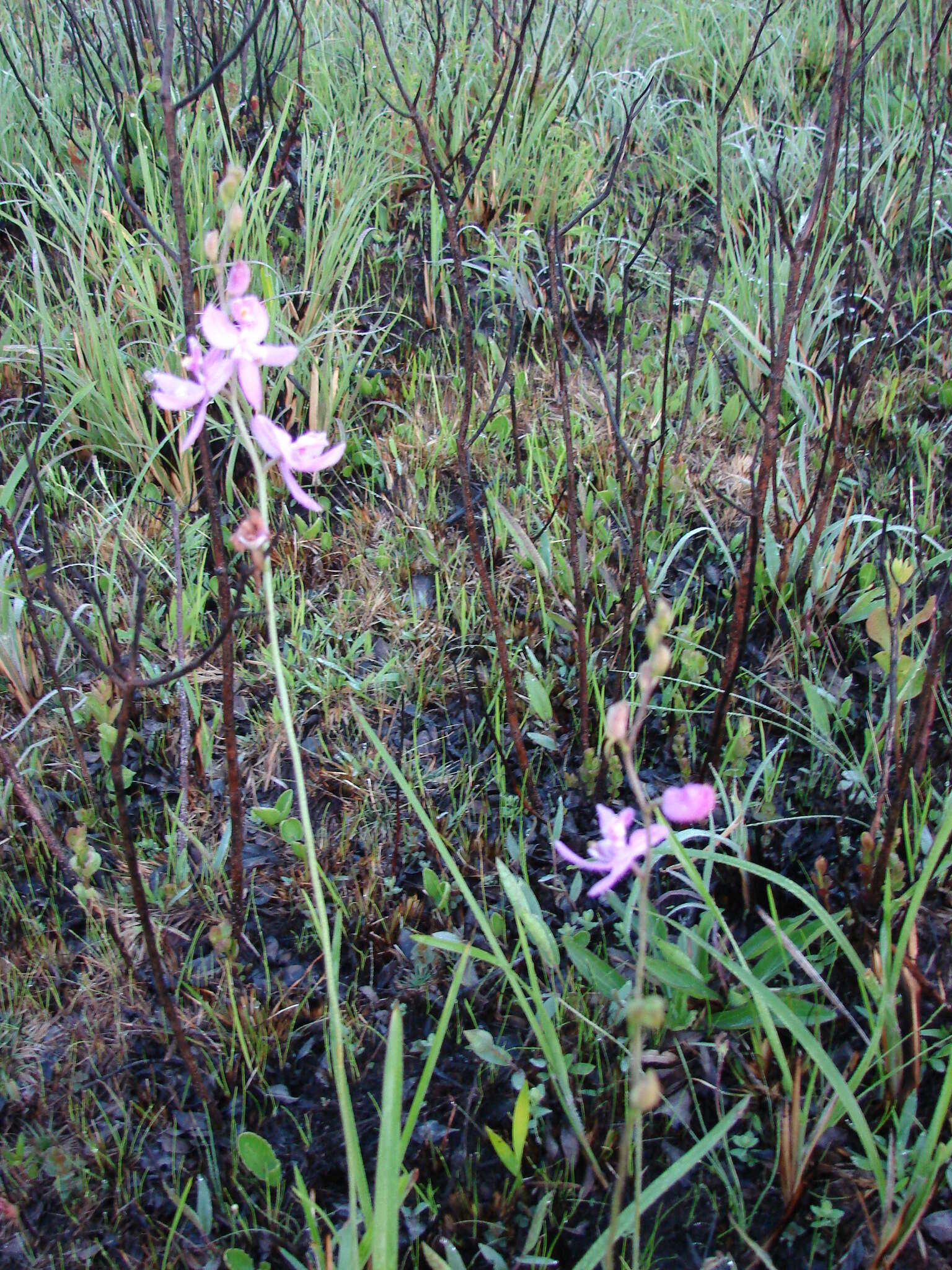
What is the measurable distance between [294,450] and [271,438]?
1.0 inches

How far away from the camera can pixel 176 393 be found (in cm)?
81

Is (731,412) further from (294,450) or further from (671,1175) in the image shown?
(671,1175)

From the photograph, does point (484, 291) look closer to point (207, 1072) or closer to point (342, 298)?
point (342, 298)

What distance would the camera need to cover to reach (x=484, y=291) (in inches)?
104

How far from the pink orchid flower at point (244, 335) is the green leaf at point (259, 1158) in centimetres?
86

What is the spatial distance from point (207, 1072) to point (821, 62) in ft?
12.5

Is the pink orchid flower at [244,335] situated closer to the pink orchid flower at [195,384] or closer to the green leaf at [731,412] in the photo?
the pink orchid flower at [195,384]

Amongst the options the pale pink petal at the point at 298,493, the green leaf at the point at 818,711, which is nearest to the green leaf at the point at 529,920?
the pale pink petal at the point at 298,493

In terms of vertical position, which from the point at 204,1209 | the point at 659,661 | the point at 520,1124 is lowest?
the point at 204,1209

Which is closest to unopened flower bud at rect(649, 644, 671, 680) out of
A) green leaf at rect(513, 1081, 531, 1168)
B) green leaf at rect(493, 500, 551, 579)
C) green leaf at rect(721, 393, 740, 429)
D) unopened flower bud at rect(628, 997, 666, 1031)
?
unopened flower bud at rect(628, 997, 666, 1031)

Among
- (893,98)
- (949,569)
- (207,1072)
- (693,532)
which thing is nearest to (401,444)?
(693,532)

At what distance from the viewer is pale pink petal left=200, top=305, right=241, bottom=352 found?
31.1 inches

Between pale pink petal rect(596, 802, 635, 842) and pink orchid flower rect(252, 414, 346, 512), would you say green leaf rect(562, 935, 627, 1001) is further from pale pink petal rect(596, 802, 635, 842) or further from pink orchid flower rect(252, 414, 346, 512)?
pink orchid flower rect(252, 414, 346, 512)

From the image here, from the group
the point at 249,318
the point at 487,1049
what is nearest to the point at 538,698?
the point at 487,1049
